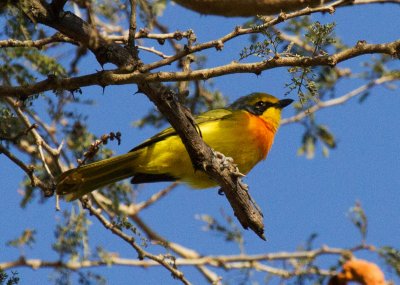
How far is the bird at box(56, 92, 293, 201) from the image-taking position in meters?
5.45

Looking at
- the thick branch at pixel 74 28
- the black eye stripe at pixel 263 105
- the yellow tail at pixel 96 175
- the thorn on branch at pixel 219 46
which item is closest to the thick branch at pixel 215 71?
the thorn on branch at pixel 219 46

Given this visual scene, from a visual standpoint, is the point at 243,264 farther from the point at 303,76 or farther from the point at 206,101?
the point at 303,76

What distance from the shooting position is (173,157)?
18.0 feet

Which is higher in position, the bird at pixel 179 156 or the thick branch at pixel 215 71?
the bird at pixel 179 156

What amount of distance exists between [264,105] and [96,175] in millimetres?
1836

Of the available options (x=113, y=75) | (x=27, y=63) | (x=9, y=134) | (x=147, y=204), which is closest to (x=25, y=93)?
(x=113, y=75)

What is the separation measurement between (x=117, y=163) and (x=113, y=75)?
6.71 ft

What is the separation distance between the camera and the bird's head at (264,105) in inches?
249

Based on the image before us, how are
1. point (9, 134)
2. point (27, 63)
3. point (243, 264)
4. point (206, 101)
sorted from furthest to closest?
point (206, 101)
point (243, 264)
point (27, 63)
point (9, 134)

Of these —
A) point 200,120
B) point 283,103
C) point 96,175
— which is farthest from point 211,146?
point 283,103

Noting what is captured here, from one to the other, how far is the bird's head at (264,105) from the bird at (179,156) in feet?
1.41

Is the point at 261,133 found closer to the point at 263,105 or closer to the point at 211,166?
the point at 263,105

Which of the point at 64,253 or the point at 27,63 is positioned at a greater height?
the point at 27,63

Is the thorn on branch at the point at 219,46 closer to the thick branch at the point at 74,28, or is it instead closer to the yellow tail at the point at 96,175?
the thick branch at the point at 74,28
